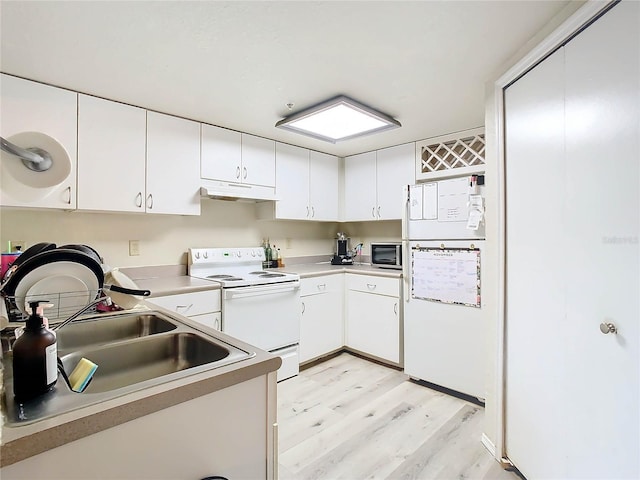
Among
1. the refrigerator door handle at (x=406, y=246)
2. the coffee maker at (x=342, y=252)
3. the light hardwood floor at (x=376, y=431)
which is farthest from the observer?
the coffee maker at (x=342, y=252)

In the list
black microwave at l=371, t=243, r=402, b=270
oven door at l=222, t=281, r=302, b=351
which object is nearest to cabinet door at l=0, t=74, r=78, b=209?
oven door at l=222, t=281, r=302, b=351

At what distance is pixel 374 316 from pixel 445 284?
0.80m

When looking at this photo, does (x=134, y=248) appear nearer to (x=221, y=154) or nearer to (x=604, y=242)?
(x=221, y=154)

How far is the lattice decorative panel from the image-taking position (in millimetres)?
2750

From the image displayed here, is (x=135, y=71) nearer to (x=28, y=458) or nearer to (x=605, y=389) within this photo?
(x=28, y=458)

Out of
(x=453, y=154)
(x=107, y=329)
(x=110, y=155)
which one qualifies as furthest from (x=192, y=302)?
(x=453, y=154)

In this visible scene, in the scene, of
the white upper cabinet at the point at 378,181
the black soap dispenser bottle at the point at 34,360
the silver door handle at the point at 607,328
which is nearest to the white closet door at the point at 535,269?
the silver door handle at the point at 607,328

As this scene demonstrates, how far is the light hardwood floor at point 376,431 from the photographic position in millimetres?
1695

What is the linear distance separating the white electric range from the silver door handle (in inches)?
77.8

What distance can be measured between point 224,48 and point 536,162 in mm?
1565

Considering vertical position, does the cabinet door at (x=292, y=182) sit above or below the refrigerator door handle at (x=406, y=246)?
above

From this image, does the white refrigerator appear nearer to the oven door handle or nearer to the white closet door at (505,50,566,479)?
the white closet door at (505,50,566,479)

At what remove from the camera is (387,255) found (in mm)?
3377

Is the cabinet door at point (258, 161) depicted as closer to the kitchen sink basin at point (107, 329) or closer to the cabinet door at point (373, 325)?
the cabinet door at point (373, 325)
